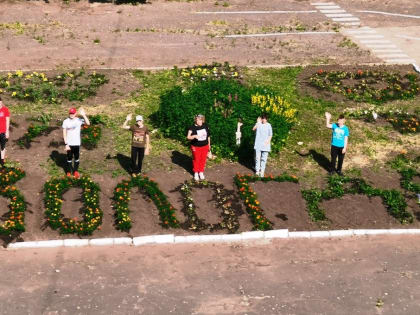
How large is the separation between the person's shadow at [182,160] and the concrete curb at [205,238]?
3.37m

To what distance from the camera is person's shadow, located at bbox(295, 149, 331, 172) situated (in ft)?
65.8

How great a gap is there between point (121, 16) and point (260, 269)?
20318mm

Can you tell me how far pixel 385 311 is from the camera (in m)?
14.1

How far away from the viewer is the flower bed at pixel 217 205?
1681 cm

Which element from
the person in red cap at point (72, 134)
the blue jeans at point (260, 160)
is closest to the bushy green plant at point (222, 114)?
the blue jeans at point (260, 160)

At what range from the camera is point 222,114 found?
2059 cm

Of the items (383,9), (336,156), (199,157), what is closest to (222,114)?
(199,157)

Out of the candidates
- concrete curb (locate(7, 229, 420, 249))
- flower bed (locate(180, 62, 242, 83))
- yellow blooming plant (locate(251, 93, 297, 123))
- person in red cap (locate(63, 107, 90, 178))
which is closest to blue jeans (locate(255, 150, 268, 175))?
yellow blooming plant (locate(251, 93, 297, 123))

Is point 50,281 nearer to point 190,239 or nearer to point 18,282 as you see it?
point 18,282

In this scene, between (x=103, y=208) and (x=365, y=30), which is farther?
(x=365, y=30)

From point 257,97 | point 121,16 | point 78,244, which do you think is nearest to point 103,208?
point 78,244

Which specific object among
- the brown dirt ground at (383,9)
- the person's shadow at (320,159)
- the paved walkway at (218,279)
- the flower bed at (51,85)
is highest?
the brown dirt ground at (383,9)

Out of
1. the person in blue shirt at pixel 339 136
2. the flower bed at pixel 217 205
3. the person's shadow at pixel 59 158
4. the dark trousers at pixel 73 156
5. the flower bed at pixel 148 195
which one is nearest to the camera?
the flower bed at pixel 148 195

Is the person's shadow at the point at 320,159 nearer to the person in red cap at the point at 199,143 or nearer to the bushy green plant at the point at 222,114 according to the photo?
the bushy green plant at the point at 222,114
